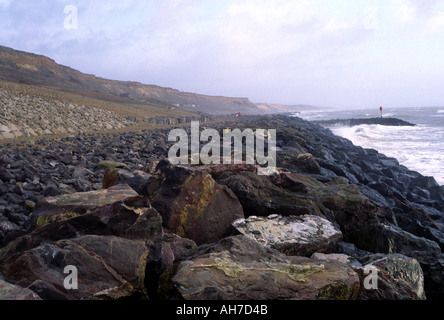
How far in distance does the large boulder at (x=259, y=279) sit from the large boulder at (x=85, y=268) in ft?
1.13

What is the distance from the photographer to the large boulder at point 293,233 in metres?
3.37

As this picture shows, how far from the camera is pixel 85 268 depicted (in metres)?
2.23

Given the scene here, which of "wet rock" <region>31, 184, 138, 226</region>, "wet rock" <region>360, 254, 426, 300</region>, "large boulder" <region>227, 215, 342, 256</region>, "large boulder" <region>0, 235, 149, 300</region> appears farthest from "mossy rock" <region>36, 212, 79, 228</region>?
"wet rock" <region>360, 254, 426, 300</region>

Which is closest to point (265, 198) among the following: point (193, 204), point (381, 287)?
point (193, 204)

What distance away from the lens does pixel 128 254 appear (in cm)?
243

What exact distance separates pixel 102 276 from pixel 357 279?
1.85 metres

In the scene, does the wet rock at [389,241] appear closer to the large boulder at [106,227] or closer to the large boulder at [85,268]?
the large boulder at [106,227]

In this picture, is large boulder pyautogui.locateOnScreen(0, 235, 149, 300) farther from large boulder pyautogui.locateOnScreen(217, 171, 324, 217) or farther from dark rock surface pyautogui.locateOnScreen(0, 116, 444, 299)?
large boulder pyautogui.locateOnScreen(217, 171, 324, 217)

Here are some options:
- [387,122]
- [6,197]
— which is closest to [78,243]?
[6,197]

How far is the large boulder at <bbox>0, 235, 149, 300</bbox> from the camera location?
2.05 m

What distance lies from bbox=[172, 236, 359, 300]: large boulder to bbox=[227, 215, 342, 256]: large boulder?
777 millimetres

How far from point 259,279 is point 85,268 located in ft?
4.01
